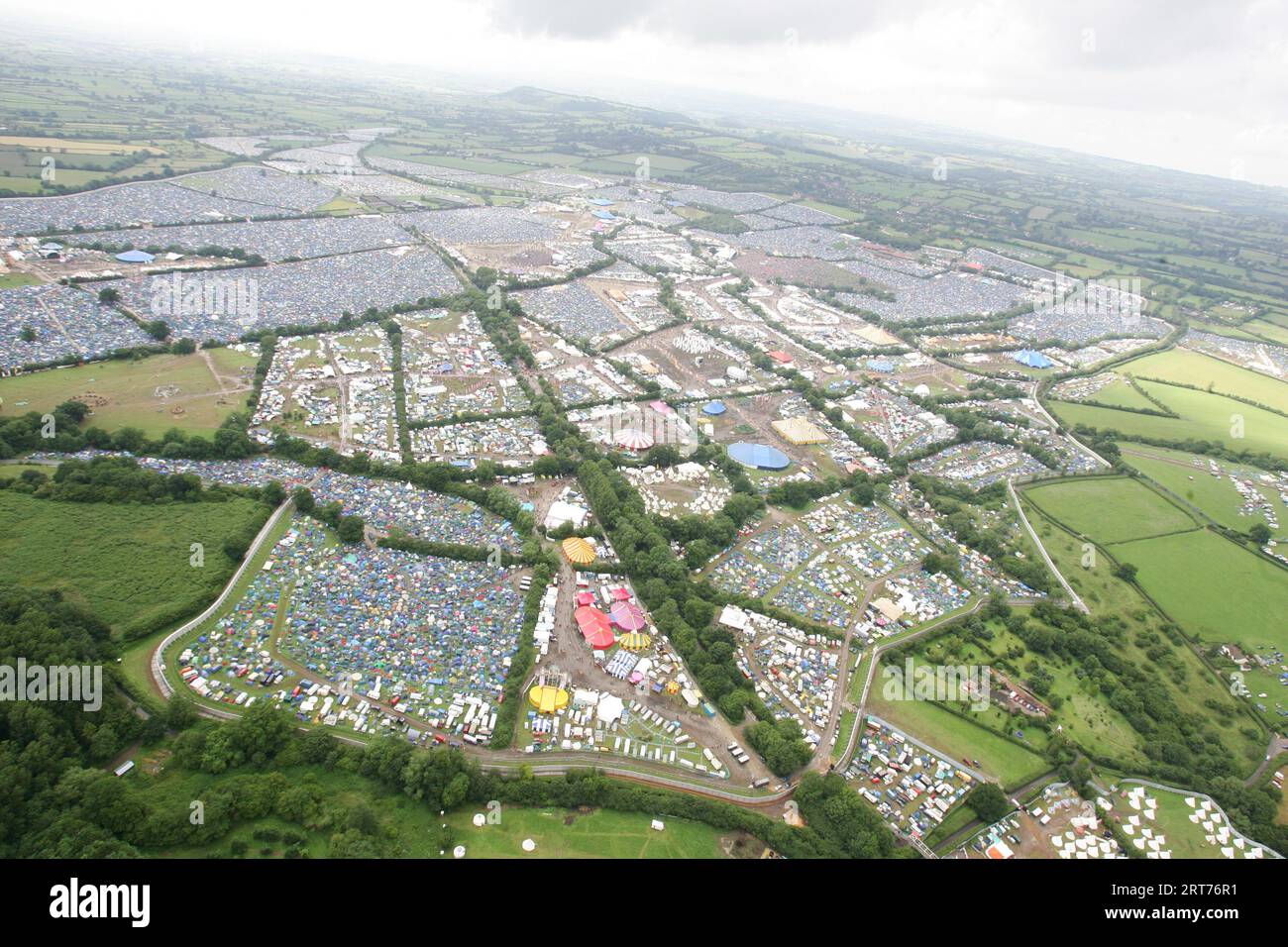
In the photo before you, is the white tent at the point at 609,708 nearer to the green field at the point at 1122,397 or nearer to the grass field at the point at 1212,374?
the green field at the point at 1122,397

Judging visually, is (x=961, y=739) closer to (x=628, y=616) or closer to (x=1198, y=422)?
(x=628, y=616)

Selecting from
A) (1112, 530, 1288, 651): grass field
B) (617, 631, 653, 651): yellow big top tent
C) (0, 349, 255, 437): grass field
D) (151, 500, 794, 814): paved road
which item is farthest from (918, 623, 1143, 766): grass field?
(0, 349, 255, 437): grass field

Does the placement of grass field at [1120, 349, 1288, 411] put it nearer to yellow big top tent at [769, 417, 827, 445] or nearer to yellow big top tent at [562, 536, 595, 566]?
yellow big top tent at [769, 417, 827, 445]

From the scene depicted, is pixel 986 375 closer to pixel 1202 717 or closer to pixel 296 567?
pixel 1202 717

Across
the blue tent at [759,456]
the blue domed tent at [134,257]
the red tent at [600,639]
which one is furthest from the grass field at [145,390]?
the blue tent at [759,456]

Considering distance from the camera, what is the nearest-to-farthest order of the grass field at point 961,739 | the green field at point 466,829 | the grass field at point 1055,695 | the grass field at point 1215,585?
the green field at point 466,829, the grass field at point 961,739, the grass field at point 1055,695, the grass field at point 1215,585

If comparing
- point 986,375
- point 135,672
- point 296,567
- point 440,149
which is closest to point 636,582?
point 296,567
